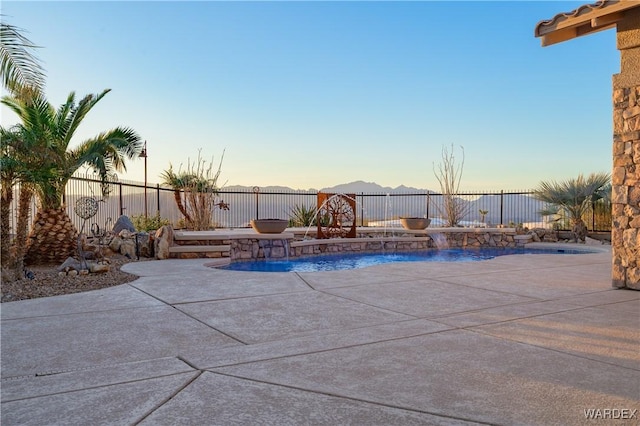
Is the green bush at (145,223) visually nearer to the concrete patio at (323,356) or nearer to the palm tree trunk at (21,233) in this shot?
the palm tree trunk at (21,233)

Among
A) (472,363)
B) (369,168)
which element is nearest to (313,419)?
(472,363)

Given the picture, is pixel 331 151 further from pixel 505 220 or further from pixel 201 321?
pixel 201 321

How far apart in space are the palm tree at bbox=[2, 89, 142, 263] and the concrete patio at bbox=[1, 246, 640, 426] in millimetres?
3596

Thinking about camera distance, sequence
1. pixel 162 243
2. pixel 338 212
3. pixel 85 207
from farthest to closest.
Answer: pixel 338 212 → pixel 162 243 → pixel 85 207

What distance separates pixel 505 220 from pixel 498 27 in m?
8.95

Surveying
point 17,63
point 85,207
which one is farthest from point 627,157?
point 17,63

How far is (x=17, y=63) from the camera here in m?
6.62

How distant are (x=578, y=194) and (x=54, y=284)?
1501 centimetres

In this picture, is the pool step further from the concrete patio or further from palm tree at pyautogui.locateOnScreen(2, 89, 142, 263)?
the concrete patio

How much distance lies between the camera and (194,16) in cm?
1045

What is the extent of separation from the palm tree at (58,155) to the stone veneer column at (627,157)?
27.1ft

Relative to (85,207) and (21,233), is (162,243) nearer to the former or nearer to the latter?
(85,207)

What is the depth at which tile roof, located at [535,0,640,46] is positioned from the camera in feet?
17.9

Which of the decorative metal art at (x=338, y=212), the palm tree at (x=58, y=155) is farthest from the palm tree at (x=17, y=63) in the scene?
the decorative metal art at (x=338, y=212)
